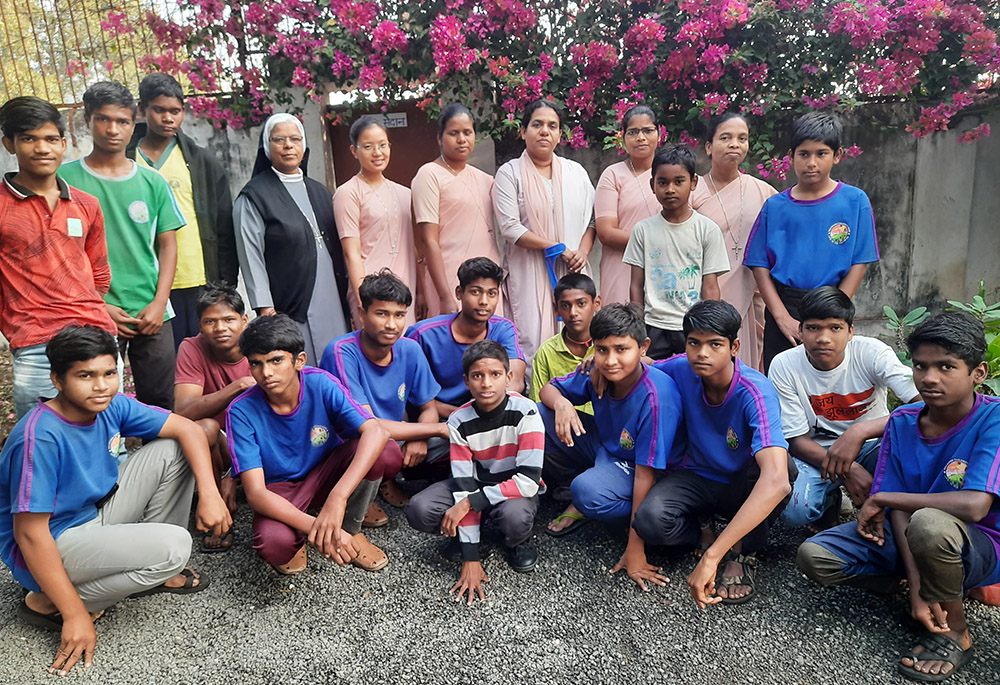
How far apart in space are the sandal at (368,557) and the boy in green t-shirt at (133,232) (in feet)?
4.32

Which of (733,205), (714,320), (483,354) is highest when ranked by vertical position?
(733,205)

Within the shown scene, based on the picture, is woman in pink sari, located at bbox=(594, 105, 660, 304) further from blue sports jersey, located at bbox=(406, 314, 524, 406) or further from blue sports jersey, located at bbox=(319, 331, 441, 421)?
blue sports jersey, located at bbox=(319, 331, 441, 421)

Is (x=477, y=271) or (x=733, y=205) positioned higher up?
(x=733, y=205)

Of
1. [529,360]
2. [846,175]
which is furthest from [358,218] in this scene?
[846,175]

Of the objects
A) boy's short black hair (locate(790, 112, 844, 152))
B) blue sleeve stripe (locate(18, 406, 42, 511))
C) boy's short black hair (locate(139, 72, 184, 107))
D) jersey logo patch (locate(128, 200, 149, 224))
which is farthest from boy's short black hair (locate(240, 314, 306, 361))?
boy's short black hair (locate(790, 112, 844, 152))

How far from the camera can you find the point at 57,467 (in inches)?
87.2

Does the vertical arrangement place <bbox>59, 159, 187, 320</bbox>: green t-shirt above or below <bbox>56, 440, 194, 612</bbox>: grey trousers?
above

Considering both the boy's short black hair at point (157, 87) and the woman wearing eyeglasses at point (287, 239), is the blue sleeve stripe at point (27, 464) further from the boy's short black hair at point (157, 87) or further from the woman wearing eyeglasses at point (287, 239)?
the boy's short black hair at point (157, 87)

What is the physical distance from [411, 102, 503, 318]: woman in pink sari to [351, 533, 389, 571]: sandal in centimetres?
137

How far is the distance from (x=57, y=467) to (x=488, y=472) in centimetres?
148

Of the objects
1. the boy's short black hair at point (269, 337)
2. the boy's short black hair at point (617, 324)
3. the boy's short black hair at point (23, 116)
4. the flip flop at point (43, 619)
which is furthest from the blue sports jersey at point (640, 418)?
the boy's short black hair at point (23, 116)

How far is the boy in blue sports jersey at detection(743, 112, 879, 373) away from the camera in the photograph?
3102 millimetres

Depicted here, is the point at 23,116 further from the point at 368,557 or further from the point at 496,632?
the point at 496,632

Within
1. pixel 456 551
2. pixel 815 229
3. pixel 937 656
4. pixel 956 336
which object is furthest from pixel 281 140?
pixel 937 656
